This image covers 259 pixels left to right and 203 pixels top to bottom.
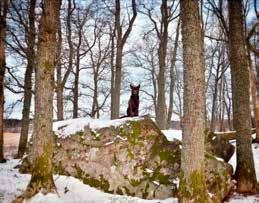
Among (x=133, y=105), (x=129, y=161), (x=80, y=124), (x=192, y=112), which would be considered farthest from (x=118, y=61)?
(x=192, y=112)

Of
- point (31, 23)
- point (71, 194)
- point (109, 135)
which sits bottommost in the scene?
point (71, 194)

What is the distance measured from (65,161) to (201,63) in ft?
15.8

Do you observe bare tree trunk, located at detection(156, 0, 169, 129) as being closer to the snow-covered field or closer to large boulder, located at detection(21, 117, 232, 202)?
the snow-covered field

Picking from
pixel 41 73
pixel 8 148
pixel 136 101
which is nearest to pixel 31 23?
pixel 136 101

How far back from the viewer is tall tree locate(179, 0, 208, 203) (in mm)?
7035

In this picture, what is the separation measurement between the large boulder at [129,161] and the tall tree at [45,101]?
201cm

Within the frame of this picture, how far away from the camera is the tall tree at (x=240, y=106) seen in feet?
31.2

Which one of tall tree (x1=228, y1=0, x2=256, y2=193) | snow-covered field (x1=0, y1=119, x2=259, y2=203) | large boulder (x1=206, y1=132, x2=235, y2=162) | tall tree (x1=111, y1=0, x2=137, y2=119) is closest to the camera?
snow-covered field (x1=0, y1=119, x2=259, y2=203)

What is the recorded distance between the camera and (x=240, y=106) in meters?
9.79

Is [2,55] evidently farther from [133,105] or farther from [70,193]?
[70,193]

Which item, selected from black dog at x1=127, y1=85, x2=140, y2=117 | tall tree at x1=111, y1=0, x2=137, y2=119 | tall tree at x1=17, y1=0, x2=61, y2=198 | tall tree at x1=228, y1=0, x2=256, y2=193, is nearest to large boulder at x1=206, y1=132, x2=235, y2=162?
tall tree at x1=228, y1=0, x2=256, y2=193

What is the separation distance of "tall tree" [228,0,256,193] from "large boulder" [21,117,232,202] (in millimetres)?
442

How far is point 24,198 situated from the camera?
24.1 ft

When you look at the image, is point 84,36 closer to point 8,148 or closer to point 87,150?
point 8,148
